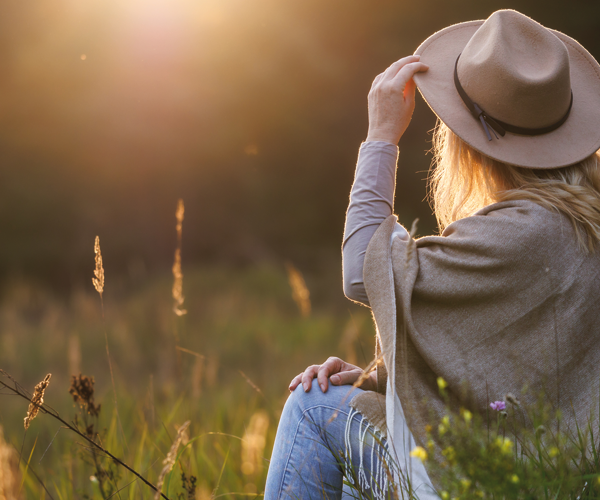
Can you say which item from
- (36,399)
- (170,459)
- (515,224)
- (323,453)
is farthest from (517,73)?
(36,399)

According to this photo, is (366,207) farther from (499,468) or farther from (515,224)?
(499,468)

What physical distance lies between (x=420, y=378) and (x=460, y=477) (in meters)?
0.28

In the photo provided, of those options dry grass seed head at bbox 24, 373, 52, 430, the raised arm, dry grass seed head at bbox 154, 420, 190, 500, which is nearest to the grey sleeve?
the raised arm

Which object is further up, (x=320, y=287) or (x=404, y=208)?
(x=404, y=208)

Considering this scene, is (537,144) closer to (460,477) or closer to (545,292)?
(545,292)

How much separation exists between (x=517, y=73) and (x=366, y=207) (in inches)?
17.1

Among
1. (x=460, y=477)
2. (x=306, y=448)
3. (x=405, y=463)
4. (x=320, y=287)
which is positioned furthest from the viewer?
(x=320, y=287)

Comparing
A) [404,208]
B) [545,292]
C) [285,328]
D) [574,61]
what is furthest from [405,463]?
[404,208]

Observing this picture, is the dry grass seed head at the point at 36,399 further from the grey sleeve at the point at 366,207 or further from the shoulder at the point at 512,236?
the shoulder at the point at 512,236

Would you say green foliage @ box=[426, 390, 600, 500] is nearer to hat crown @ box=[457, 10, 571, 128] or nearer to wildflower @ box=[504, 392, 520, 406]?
wildflower @ box=[504, 392, 520, 406]

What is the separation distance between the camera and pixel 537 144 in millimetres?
1130

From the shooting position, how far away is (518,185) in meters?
1.15

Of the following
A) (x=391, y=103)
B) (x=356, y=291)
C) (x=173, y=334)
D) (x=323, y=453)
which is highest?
(x=391, y=103)

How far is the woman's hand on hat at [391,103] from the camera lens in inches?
45.4
